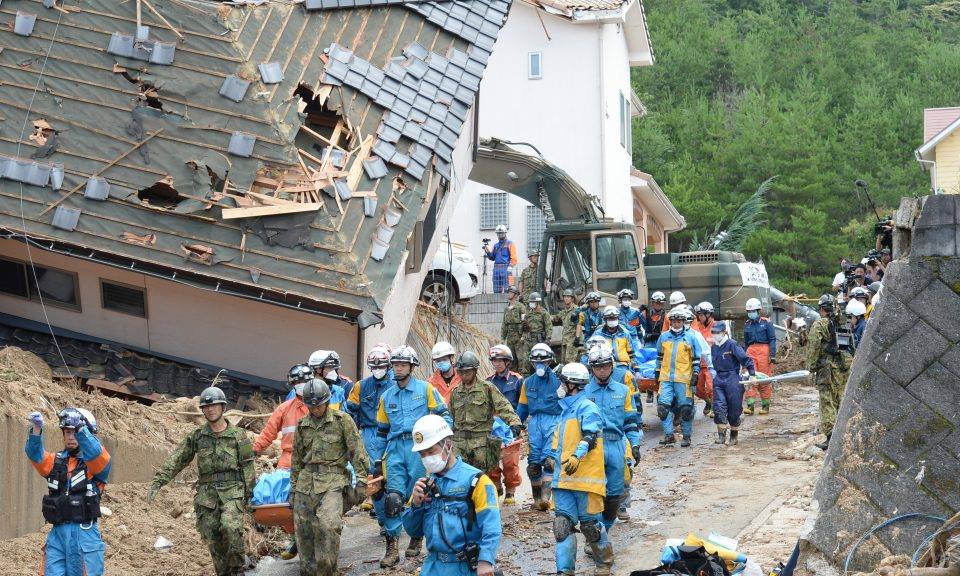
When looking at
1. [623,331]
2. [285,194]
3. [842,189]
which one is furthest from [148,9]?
[842,189]

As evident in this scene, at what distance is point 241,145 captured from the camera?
18.7 m

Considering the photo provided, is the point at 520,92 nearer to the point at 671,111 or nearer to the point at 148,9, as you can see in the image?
the point at 148,9

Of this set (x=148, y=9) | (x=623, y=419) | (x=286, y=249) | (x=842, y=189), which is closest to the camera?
(x=623, y=419)

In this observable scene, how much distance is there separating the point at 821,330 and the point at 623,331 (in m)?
2.84

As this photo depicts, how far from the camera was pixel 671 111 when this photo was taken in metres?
57.7

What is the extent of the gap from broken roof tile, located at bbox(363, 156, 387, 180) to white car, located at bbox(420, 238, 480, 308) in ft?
15.9

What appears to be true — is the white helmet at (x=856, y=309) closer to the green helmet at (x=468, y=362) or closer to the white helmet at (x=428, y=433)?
the green helmet at (x=468, y=362)

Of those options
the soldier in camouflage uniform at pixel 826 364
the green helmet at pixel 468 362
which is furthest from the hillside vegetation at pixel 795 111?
the green helmet at pixel 468 362

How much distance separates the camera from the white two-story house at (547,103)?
33.9m

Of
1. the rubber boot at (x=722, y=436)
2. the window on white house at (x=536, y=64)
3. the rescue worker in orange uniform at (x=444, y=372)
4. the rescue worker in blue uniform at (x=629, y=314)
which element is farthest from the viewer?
the window on white house at (x=536, y=64)

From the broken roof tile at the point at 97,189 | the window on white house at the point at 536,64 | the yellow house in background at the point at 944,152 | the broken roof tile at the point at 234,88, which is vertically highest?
the window on white house at the point at 536,64

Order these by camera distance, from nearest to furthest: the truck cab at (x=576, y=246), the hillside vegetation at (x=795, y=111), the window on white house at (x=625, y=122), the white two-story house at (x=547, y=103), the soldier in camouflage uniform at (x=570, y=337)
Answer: the soldier in camouflage uniform at (x=570, y=337), the truck cab at (x=576, y=246), the white two-story house at (x=547, y=103), the window on white house at (x=625, y=122), the hillside vegetation at (x=795, y=111)

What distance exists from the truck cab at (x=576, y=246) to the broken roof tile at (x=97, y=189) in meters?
8.29

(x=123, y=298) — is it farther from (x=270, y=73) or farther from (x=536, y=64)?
(x=536, y=64)
